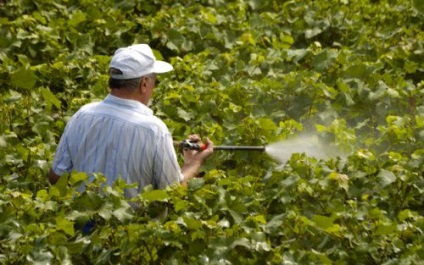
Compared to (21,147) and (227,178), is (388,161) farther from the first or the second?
(21,147)

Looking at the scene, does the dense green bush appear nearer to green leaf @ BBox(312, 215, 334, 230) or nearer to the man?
green leaf @ BBox(312, 215, 334, 230)

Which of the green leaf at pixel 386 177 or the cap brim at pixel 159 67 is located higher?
the cap brim at pixel 159 67

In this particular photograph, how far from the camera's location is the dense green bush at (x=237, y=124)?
6105mm

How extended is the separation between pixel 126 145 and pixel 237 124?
161 cm

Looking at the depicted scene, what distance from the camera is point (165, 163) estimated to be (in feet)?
21.2

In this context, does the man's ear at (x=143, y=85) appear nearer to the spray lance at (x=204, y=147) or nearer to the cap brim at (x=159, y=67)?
the cap brim at (x=159, y=67)

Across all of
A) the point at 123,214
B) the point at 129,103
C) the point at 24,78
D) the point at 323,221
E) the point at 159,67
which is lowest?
the point at 24,78

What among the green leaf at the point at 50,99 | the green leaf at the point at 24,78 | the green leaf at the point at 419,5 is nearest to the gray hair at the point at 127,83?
the green leaf at the point at 50,99

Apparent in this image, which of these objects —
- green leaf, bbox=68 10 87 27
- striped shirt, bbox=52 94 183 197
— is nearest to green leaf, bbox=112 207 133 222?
striped shirt, bbox=52 94 183 197

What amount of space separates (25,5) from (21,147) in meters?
3.05

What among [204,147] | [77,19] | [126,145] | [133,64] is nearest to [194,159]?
[204,147]

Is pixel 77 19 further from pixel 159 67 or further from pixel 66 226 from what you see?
pixel 66 226

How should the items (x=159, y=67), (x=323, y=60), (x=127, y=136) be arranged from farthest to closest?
(x=323, y=60) < (x=159, y=67) < (x=127, y=136)

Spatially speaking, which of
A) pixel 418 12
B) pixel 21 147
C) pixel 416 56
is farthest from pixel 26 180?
pixel 418 12
